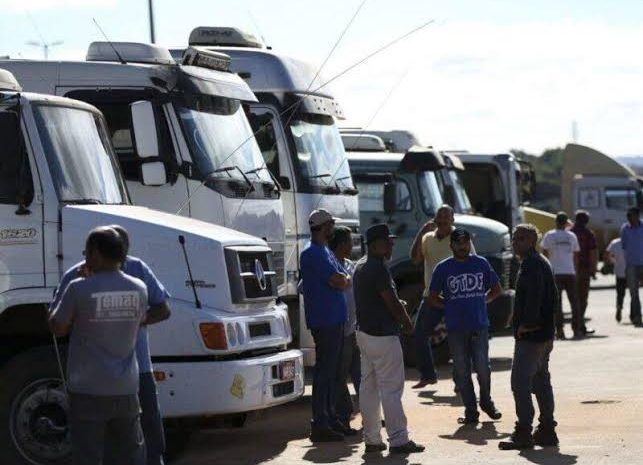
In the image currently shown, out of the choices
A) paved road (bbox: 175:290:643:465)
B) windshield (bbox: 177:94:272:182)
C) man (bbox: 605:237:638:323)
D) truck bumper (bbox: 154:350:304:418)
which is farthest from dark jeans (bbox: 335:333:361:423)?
man (bbox: 605:237:638:323)

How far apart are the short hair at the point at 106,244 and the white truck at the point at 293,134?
7638 millimetres

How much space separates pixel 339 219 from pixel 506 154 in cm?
1148

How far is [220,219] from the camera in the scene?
14.6m

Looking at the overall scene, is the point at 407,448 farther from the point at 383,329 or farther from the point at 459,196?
the point at 459,196

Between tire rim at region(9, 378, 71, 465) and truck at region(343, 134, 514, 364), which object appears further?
truck at region(343, 134, 514, 364)

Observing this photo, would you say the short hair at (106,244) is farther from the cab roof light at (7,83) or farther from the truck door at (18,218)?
the cab roof light at (7,83)

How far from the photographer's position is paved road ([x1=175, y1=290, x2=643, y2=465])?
12.7 meters

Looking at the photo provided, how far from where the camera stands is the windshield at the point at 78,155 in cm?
1208

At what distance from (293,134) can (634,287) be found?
10870mm

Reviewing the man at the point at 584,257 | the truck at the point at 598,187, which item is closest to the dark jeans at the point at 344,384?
the man at the point at 584,257

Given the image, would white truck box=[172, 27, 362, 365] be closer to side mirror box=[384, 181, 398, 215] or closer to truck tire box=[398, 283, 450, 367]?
truck tire box=[398, 283, 450, 367]

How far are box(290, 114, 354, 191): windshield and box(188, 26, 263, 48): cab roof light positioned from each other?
113 cm

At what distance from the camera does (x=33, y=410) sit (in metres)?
11.6

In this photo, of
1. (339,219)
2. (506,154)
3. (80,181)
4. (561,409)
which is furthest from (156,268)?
(506,154)
